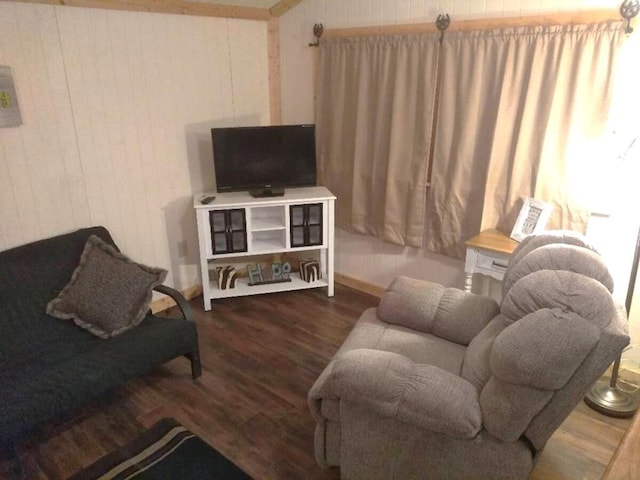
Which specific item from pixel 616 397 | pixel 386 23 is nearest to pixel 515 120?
pixel 386 23

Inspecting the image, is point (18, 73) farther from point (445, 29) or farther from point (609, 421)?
point (609, 421)

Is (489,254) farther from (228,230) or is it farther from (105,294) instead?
(105,294)

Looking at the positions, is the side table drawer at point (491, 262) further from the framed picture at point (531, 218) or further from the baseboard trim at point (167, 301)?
the baseboard trim at point (167, 301)

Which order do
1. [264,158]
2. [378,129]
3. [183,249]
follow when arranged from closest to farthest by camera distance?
[378,129] < [264,158] < [183,249]

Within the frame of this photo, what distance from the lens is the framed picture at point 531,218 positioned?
262 cm

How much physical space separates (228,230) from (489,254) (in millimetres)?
1787

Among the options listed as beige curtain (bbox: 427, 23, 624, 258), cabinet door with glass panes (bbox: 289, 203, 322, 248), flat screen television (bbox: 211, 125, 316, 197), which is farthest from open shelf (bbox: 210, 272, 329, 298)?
beige curtain (bbox: 427, 23, 624, 258)

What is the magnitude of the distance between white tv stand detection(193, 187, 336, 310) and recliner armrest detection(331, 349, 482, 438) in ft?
5.99

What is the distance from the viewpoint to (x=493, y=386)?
1553 millimetres

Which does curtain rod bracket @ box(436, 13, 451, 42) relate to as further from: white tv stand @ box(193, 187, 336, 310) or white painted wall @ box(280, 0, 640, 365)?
white tv stand @ box(193, 187, 336, 310)

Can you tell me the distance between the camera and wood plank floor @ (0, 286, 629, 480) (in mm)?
2119

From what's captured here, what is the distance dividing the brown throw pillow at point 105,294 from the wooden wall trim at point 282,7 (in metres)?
2.27

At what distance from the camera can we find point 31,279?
2547 millimetres

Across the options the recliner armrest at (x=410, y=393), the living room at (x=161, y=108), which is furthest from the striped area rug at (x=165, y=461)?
the living room at (x=161, y=108)
